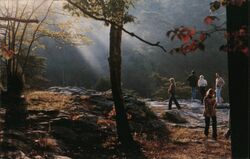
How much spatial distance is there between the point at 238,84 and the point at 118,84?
6.16 meters

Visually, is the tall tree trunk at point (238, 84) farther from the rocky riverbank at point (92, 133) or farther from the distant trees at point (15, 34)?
the distant trees at point (15, 34)

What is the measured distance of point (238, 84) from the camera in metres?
6.43

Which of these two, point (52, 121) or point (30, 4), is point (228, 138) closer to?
point (52, 121)

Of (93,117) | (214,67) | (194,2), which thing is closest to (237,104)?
(93,117)

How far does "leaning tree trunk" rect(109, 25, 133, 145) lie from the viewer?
479 inches

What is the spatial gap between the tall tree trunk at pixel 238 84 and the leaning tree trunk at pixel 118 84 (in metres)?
5.81

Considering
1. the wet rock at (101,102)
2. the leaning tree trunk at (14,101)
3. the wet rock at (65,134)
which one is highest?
the leaning tree trunk at (14,101)

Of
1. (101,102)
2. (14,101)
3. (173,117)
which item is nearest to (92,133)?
(14,101)

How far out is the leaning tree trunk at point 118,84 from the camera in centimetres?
1217

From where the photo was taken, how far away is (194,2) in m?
72.9

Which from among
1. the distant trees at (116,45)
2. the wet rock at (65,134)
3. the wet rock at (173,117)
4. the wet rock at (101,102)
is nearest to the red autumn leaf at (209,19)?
the distant trees at (116,45)

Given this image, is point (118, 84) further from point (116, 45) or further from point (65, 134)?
point (65, 134)

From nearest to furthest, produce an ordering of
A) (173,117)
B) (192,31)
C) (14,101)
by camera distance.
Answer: (192,31)
(14,101)
(173,117)

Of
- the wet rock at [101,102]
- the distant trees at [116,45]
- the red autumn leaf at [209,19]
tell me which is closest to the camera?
the red autumn leaf at [209,19]
